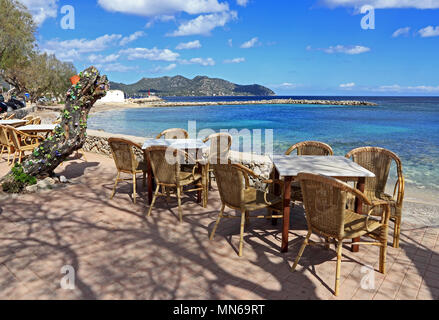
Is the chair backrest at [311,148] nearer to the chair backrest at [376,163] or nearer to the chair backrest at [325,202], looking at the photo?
the chair backrest at [376,163]

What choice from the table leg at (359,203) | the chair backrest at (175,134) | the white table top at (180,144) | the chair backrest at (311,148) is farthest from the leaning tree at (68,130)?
the table leg at (359,203)

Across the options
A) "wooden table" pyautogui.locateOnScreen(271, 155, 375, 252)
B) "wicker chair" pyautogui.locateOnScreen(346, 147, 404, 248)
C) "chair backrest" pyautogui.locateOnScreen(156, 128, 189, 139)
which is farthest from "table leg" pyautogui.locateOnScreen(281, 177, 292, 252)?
"chair backrest" pyautogui.locateOnScreen(156, 128, 189, 139)

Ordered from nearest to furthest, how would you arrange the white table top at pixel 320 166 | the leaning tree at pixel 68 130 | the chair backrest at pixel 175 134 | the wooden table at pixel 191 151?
the white table top at pixel 320 166, the wooden table at pixel 191 151, the leaning tree at pixel 68 130, the chair backrest at pixel 175 134

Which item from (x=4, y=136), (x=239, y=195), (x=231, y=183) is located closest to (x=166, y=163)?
(x=231, y=183)

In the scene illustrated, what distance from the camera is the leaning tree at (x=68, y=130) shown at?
5.35 meters

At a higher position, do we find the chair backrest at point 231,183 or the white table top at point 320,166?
the white table top at point 320,166

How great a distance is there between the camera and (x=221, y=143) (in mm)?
5133

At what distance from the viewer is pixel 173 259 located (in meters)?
3.10

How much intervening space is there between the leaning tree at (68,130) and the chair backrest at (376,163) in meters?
4.21

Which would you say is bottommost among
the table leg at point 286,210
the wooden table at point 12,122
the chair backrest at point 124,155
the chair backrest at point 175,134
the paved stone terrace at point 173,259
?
the paved stone terrace at point 173,259

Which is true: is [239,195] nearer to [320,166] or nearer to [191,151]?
[320,166]

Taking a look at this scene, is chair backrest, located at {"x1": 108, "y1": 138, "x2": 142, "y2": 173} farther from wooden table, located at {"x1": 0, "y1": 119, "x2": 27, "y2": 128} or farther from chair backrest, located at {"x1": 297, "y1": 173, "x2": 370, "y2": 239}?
wooden table, located at {"x1": 0, "y1": 119, "x2": 27, "y2": 128}

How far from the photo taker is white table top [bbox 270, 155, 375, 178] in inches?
121
